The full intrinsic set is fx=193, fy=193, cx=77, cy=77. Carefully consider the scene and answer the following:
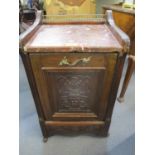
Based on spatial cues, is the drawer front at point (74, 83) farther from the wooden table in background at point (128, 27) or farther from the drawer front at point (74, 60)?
the wooden table in background at point (128, 27)

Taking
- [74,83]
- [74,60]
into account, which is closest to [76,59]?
[74,60]

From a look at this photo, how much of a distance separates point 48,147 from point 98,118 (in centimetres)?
45

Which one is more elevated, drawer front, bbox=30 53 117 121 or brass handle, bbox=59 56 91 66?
brass handle, bbox=59 56 91 66

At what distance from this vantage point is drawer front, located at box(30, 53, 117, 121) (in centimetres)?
103

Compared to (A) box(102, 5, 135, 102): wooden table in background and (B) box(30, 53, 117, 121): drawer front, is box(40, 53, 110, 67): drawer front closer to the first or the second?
(B) box(30, 53, 117, 121): drawer front

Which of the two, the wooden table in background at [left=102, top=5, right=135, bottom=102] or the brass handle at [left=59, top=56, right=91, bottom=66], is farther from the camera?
the wooden table in background at [left=102, top=5, right=135, bottom=102]

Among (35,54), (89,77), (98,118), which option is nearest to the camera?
(35,54)

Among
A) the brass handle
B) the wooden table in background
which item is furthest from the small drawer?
the wooden table in background

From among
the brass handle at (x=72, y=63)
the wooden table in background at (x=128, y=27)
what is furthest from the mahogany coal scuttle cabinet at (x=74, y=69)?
the wooden table in background at (x=128, y=27)

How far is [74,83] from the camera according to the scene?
1.17m

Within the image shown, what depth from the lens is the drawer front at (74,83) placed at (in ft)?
3.37
